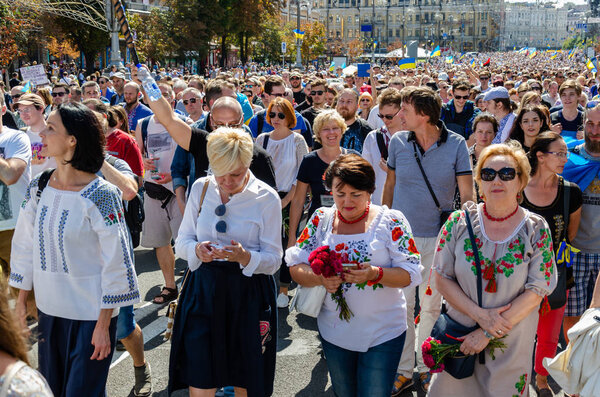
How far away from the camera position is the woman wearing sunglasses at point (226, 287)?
11.9 feet

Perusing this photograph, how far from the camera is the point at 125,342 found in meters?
4.45

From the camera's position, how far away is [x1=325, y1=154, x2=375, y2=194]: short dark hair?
3.46m

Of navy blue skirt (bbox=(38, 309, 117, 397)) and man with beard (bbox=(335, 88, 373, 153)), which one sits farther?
man with beard (bbox=(335, 88, 373, 153))

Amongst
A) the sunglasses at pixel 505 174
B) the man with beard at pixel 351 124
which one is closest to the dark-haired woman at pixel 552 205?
the sunglasses at pixel 505 174

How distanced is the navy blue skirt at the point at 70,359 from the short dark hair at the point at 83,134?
32.1 inches

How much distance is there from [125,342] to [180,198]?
4.95ft

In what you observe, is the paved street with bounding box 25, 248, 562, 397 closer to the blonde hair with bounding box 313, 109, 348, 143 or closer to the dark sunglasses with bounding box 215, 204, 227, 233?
the dark sunglasses with bounding box 215, 204, 227, 233

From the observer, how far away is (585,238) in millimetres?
4852

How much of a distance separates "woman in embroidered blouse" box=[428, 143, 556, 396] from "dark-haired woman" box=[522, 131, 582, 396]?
1.14 meters

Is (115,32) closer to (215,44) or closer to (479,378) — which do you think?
(479,378)

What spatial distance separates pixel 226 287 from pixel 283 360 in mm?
1810

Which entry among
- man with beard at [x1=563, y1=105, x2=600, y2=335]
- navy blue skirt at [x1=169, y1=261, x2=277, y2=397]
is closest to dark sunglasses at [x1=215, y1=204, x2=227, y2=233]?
navy blue skirt at [x1=169, y1=261, x2=277, y2=397]

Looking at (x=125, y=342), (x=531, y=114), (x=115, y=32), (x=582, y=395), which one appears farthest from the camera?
(x=115, y=32)

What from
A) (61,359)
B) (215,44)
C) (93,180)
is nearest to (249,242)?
(93,180)
